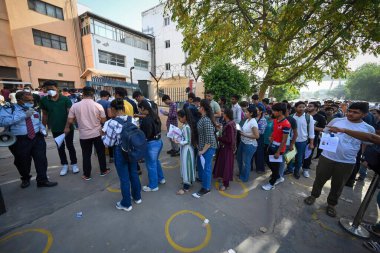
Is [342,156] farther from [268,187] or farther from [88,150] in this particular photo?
[88,150]

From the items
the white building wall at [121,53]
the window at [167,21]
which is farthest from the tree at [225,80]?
the window at [167,21]

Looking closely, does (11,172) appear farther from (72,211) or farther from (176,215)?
(176,215)

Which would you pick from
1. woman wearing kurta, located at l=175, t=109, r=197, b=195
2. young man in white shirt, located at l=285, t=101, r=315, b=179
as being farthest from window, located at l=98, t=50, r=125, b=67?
young man in white shirt, located at l=285, t=101, r=315, b=179

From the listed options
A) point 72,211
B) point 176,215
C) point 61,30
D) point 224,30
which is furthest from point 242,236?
point 61,30

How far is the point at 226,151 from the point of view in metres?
3.41

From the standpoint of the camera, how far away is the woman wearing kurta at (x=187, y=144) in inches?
121

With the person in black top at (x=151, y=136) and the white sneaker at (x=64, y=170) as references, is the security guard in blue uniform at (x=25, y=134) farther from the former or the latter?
the person in black top at (x=151, y=136)

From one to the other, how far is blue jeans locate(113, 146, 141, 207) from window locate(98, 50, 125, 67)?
61.4ft

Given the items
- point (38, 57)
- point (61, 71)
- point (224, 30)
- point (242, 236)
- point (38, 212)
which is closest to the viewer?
point (242, 236)

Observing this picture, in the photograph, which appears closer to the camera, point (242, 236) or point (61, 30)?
point (242, 236)

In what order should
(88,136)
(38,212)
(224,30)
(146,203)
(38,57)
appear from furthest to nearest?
1. (38,57)
2. (224,30)
3. (88,136)
4. (146,203)
5. (38,212)

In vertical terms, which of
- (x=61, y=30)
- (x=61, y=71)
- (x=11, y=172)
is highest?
(x=61, y=30)

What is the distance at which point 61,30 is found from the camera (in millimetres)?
15773

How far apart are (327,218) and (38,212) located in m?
4.68
